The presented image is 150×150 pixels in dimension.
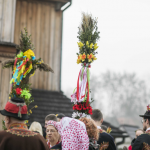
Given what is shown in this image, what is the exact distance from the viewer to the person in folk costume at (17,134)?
3.44 m

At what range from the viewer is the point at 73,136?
4.50 m

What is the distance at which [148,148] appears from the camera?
16.0ft

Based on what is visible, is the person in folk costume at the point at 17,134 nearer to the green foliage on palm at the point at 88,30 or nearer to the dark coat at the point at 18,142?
the dark coat at the point at 18,142

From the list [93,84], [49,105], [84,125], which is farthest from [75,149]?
[93,84]

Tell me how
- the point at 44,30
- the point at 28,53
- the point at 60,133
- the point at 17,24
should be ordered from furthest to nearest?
the point at 44,30 → the point at 17,24 → the point at 28,53 → the point at 60,133

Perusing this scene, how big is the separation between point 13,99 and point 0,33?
5.08 metres

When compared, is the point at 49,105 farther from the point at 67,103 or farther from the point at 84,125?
the point at 84,125

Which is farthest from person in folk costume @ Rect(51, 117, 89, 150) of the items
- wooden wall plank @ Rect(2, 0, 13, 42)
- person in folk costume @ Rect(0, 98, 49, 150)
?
wooden wall plank @ Rect(2, 0, 13, 42)

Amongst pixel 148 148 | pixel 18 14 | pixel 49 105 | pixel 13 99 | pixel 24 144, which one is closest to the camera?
pixel 24 144

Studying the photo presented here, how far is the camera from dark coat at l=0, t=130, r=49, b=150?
3420 millimetres

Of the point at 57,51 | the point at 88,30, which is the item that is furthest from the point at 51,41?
the point at 88,30

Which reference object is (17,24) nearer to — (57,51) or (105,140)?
(57,51)

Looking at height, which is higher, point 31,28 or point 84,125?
point 31,28

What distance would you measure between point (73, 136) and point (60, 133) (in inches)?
27.0
